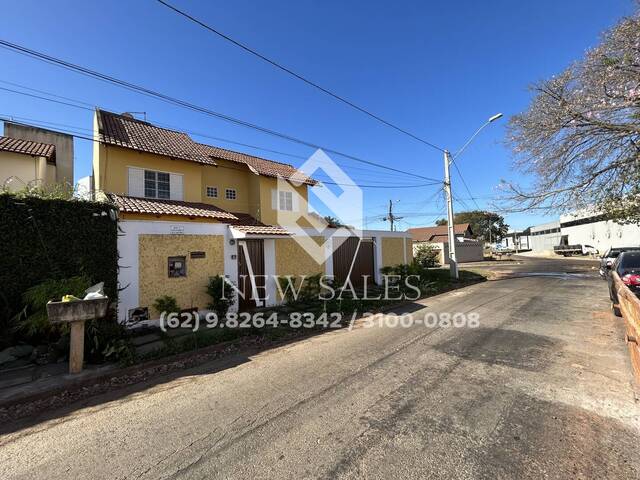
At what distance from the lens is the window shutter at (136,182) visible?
12898mm

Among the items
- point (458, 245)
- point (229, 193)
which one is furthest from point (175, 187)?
point (458, 245)

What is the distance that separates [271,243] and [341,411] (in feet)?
24.8

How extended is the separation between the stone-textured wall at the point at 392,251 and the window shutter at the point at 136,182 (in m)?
11.5

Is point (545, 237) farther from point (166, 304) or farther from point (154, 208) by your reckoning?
point (166, 304)

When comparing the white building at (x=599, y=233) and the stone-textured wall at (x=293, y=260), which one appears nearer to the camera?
the stone-textured wall at (x=293, y=260)

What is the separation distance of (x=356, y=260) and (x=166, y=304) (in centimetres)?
861

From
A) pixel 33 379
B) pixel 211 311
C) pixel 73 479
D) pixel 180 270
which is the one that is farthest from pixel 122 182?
pixel 73 479

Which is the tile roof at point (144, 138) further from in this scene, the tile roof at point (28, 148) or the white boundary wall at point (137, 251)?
the white boundary wall at point (137, 251)

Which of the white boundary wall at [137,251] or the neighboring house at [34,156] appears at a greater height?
the neighboring house at [34,156]

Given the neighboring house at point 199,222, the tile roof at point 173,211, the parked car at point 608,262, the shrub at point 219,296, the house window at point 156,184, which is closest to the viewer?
the neighboring house at point 199,222

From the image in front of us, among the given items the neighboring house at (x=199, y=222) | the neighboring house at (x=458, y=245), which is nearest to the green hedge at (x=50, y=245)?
the neighboring house at (x=199, y=222)

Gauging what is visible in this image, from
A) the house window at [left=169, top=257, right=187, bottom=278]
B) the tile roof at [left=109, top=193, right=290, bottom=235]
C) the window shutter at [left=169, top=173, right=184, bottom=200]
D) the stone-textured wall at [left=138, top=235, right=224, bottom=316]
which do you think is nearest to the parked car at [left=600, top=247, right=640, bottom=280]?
the tile roof at [left=109, top=193, right=290, bottom=235]

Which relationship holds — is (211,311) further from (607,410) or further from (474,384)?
(607,410)

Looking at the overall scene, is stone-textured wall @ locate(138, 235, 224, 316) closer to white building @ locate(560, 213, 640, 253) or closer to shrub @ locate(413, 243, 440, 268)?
shrub @ locate(413, 243, 440, 268)
